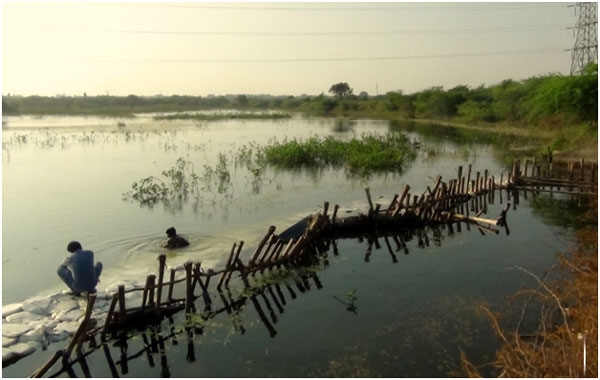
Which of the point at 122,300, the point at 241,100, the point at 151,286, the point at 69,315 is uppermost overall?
the point at 241,100

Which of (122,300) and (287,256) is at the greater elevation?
(122,300)

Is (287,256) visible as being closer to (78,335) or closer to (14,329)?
(78,335)

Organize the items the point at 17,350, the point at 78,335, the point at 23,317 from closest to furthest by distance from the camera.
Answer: the point at 78,335
the point at 17,350
the point at 23,317

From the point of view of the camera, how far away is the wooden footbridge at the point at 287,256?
8.52 meters

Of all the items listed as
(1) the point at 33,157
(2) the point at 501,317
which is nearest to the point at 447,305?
(2) the point at 501,317

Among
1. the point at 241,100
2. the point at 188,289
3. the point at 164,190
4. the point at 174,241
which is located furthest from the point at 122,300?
the point at 241,100

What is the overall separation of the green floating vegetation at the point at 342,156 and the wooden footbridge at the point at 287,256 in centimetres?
600

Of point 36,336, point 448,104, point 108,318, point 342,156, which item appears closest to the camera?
point 108,318

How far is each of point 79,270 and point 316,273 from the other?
A: 4.97 metres

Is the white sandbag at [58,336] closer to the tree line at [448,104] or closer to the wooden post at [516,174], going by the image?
the wooden post at [516,174]

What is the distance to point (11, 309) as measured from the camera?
9336 mm

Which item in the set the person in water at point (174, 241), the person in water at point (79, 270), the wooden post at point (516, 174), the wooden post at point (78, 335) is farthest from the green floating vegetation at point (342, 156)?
the wooden post at point (78, 335)

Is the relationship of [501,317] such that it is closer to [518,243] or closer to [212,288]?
[518,243]

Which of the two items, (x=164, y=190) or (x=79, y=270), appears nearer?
(x=79, y=270)
